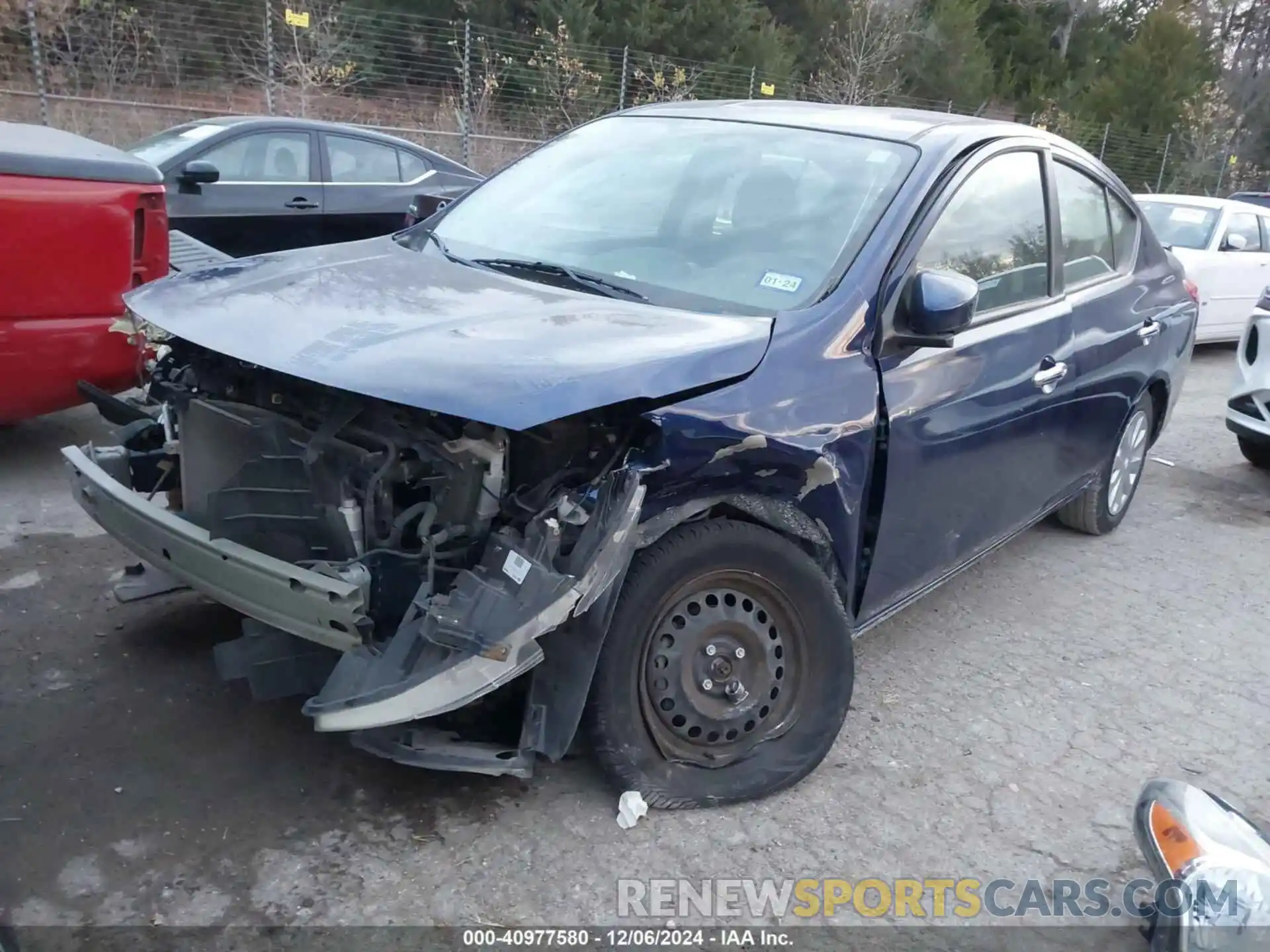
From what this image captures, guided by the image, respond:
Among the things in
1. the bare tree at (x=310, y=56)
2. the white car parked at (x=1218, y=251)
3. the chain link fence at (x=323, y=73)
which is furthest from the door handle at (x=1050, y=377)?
the bare tree at (x=310, y=56)

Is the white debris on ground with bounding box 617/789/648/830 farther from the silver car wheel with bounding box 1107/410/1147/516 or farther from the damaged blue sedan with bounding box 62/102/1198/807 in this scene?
the silver car wheel with bounding box 1107/410/1147/516

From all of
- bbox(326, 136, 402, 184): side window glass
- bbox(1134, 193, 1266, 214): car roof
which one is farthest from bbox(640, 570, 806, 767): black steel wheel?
bbox(1134, 193, 1266, 214): car roof

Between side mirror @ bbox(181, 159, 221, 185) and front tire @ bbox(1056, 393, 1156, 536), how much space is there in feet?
18.6

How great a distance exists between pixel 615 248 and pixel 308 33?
17.2 m

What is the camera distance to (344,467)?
2871 millimetres

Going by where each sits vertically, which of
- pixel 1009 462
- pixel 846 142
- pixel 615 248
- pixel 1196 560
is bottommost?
pixel 1196 560

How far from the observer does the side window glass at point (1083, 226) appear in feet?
14.1

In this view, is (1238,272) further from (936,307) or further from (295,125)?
(936,307)

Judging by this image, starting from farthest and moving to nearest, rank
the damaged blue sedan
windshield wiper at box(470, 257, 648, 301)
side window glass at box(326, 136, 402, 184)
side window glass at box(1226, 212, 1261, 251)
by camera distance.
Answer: side window glass at box(1226, 212, 1261, 251) < side window glass at box(326, 136, 402, 184) < windshield wiper at box(470, 257, 648, 301) < the damaged blue sedan

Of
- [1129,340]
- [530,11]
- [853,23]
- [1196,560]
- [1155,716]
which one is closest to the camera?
[1155,716]

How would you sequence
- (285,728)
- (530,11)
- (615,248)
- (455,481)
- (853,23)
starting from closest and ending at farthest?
1. (455,481)
2. (285,728)
3. (615,248)
4. (530,11)
5. (853,23)

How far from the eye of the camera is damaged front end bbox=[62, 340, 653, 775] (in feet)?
8.31

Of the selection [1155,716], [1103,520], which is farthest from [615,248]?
[1103,520]

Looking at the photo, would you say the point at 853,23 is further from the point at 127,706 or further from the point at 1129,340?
the point at 127,706
